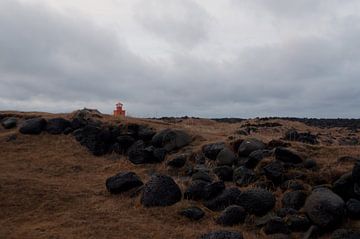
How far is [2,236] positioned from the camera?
11.8 metres

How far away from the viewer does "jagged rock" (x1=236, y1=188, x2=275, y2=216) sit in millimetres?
12703

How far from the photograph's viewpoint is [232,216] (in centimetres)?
1247

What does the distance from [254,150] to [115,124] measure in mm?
7741

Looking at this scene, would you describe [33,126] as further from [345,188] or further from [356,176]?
[356,176]

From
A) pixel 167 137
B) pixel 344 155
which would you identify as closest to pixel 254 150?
pixel 344 155

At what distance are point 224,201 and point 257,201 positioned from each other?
1.05m

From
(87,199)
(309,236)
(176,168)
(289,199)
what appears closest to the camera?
(309,236)

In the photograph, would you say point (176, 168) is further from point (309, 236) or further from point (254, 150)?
point (309, 236)

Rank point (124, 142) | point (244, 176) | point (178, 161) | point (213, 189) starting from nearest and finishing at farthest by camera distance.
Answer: point (213, 189) < point (244, 176) < point (178, 161) < point (124, 142)

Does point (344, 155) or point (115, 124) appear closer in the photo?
point (344, 155)

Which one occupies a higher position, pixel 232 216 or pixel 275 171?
pixel 275 171

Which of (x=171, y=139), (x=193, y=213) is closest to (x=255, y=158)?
(x=193, y=213)

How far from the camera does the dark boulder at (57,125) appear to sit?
73.3ft

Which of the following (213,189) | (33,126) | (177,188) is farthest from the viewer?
(33,126)
